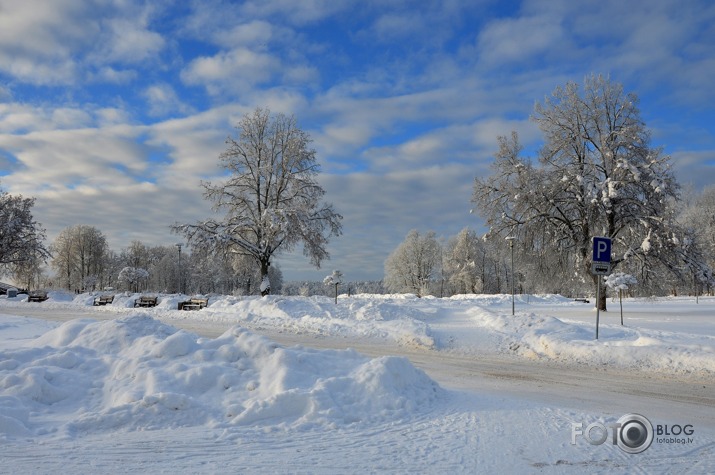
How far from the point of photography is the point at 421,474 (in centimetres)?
447

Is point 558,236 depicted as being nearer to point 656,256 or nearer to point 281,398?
point 656,256

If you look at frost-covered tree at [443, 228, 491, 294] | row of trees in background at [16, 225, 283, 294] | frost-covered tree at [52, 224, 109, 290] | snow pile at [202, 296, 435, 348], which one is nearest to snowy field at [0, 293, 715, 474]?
snow pile at [202, 296, 435, 348]

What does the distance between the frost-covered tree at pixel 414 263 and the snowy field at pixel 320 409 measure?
66.9 meters

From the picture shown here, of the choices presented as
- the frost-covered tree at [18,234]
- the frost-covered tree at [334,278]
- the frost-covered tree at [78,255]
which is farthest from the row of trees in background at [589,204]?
the frost-covered tree at [78,255]

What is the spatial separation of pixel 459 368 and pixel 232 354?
18.3 ft

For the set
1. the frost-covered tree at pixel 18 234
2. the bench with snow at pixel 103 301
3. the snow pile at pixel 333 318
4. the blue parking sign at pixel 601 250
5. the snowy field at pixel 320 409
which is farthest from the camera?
the frost-covered tree at pixel 18 234

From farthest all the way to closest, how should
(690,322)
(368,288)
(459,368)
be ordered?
1. (368,288)
2. (690,322)
3. (459,368)

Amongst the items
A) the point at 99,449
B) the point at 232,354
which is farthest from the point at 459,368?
the point at 99,449

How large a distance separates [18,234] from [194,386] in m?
52.7

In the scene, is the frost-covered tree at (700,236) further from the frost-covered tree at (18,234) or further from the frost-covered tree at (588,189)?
the frost-covered tree at (18,234)

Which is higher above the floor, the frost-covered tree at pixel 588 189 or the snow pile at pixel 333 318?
the frost-covered tree at pixel 588 189

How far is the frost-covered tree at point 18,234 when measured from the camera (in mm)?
47312

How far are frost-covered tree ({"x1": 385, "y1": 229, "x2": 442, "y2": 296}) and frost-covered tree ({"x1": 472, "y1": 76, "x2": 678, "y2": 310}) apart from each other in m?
48.9

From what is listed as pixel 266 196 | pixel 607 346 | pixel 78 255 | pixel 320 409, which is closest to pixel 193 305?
pixel 266 196
